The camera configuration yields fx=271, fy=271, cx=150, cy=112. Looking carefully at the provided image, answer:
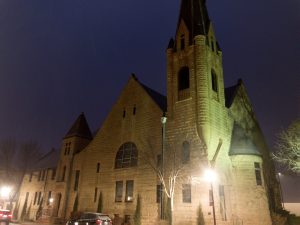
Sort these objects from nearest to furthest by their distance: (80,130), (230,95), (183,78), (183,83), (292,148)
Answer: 1. (292,148)
2. (183,83)
3. (183,78)
4. (230,95)
5. (80,130)

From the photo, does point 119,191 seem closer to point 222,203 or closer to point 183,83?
point 222,203

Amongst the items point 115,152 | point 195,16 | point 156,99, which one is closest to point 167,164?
point 115,152

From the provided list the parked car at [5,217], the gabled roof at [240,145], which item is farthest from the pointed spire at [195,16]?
the parked car at [5,217]

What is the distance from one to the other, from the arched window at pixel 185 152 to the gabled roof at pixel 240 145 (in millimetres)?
4670

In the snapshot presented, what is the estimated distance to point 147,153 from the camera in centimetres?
2978

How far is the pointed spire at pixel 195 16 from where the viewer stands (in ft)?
98.5

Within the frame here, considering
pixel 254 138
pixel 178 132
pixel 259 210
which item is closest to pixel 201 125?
pixel 178 132

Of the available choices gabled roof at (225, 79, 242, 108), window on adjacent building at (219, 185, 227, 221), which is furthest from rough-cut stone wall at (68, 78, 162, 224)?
gabled roof at (225, 79, 242, 108)

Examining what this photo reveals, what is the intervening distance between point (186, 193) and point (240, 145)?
763 cm

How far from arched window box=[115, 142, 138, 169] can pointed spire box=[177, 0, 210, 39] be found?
47.7 feet

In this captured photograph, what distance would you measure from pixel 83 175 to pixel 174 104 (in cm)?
1682

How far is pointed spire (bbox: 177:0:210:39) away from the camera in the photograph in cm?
3003

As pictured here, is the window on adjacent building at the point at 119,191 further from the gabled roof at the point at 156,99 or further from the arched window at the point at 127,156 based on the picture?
the gabled roof at the point at 156,99

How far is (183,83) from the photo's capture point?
29.3 meters
